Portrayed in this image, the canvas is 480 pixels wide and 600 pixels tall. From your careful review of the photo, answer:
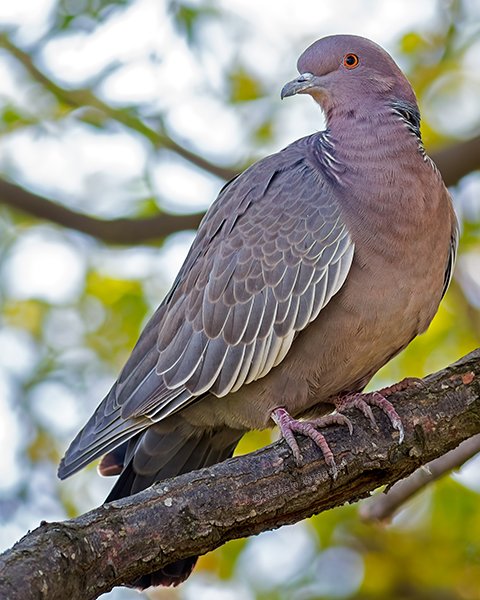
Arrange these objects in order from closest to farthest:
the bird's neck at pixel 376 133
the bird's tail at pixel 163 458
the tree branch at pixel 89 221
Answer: the bird's neck at pixel 376 133 → the bird's tail at pixel 163 458 → the tree branch at pixel 89 221

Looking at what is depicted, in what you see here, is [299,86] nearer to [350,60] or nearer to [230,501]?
[350,60]

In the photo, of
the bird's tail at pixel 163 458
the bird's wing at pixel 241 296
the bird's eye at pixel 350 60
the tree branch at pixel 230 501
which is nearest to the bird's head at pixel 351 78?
the bird's eye at pixel 350 60

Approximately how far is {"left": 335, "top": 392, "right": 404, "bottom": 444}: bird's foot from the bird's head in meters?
1.15

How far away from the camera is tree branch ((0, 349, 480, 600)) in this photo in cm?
295

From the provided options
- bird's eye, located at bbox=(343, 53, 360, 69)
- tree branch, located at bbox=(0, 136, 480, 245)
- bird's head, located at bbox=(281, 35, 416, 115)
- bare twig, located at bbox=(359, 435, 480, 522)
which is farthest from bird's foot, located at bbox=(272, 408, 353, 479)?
tree branch, located at bbox=(0, 136, 480, 245)

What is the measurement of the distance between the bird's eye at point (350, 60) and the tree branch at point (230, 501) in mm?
1315

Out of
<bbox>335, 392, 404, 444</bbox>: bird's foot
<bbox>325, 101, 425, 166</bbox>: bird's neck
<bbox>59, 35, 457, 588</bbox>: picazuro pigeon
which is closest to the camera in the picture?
<bbox>335, 392, 404, 444</bbox>: bird's foot

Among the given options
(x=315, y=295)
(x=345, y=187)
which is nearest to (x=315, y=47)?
(x=345, y=187)

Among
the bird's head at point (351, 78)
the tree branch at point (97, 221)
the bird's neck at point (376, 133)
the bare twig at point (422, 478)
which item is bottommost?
the bare twig at point (422, 478)

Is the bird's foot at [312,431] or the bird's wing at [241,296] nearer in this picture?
the bird's foot at [312,431]

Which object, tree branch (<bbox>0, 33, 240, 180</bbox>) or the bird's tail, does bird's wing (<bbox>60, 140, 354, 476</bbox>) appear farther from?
tree branch (<bbox>0, 33, 240, 180</bbox>)

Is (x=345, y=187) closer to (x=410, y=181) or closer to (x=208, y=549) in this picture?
(x=410, y=181)

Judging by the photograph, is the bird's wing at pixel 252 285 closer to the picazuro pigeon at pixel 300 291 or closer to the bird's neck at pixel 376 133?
the picazuro pigeon at pixel 300 291

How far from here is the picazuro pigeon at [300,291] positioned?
4.00m
